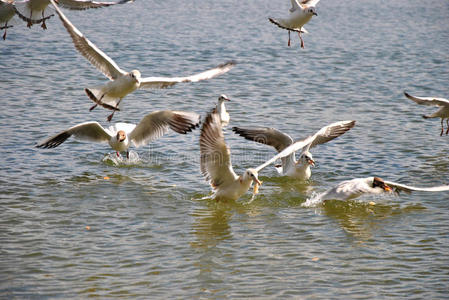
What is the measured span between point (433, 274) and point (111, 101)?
601cm

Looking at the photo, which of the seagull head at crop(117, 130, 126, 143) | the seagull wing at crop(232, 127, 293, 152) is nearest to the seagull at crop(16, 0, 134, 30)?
the seagull head at crop(117, 130, 126, 143)

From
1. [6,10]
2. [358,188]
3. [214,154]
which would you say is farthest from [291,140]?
[6,10]

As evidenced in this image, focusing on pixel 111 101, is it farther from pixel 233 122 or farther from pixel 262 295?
pixel 262 295

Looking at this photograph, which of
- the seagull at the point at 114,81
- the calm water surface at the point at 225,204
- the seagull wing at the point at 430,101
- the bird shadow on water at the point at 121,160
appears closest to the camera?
the calm water surface at the point at 225,204

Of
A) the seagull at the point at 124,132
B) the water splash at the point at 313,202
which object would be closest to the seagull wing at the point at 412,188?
the water splash at the point at 313,202

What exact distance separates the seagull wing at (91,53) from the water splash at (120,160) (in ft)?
6.12

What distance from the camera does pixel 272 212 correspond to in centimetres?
1070

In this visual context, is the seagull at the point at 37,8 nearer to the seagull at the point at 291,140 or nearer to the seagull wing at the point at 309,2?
the seagull wing at the point at 309,2

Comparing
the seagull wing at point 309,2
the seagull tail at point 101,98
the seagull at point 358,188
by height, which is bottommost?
the seagull at point 358,188

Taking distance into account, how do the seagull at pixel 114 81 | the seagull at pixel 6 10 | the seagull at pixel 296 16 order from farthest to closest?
the seagull at pixel 6 10, the seagull at pixel 296 16, the seagull at pixel 114 81

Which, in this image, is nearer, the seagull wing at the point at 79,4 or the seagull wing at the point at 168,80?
the seagull wing at the point at 168,80

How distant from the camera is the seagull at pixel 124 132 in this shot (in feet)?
39.2

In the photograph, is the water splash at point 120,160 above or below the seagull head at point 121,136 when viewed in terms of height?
below

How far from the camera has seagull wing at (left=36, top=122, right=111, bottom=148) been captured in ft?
39.9
